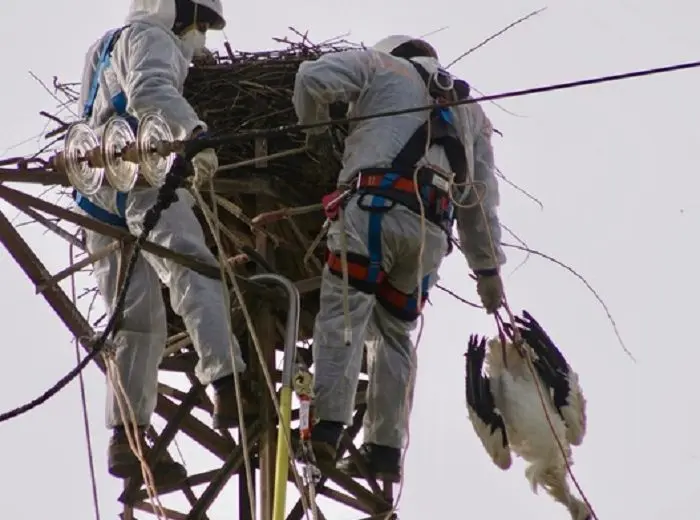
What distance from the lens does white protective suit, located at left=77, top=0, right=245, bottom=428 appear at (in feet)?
26.3

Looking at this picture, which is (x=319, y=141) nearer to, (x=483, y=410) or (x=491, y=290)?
(x=491, y=290)

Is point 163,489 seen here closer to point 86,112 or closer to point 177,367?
point 177,367

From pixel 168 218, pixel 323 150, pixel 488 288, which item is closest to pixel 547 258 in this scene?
pixel 488 288

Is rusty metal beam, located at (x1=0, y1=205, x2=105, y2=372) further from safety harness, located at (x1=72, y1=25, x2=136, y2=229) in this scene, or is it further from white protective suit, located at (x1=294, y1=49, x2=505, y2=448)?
white protective suit, located at (x1=294, y1=49, x2=505, y2=448)

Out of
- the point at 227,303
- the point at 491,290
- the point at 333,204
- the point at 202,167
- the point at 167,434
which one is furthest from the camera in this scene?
the point at 491,290

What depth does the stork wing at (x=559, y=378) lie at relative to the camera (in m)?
8.35

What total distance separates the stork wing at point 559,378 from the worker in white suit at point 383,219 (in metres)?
0.46

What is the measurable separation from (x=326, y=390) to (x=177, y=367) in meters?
1.37

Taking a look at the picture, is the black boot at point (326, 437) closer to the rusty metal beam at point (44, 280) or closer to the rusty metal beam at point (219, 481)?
the rusty metal beam at point (219, 481)

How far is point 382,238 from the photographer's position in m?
8.28

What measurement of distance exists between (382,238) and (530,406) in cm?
89

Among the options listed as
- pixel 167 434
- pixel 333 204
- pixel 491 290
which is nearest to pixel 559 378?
pixel 491 290

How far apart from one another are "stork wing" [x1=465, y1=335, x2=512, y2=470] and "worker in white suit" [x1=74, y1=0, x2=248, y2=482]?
35.8 inches

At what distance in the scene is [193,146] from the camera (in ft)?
22.8
